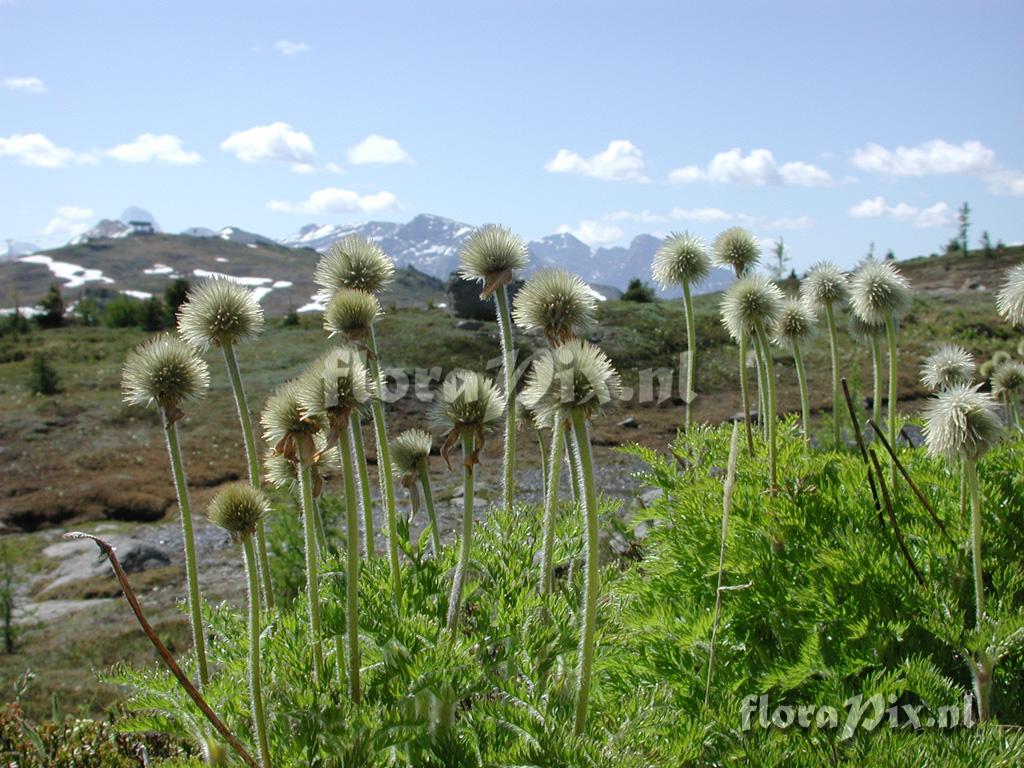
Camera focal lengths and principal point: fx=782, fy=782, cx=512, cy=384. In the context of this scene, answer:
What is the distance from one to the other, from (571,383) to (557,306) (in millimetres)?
956

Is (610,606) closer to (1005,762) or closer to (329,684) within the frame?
(329,684)

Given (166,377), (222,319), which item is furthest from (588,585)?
(222,319)

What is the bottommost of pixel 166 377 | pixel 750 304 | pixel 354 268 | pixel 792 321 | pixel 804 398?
pixel 804 398

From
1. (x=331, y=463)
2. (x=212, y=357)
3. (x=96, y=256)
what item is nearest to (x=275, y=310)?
(x=96, y=256)

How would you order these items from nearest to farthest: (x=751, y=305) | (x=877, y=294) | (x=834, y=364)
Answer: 1. (x=834, y=364)
2. (x=751, y=305)
3. (x=877, y=294)

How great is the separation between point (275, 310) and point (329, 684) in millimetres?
80813

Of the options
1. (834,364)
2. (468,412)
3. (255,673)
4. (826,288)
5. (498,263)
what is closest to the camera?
(255,673)

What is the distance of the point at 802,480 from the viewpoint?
9.58 feet

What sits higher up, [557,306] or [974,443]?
[557,306]

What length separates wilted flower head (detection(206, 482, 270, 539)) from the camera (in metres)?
2.12

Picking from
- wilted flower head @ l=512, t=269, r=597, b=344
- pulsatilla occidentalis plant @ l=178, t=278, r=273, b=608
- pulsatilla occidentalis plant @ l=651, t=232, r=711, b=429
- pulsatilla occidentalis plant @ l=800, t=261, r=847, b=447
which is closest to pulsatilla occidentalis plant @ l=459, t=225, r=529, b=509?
wilted flower head @ l=512, t=269, r=597, b=344

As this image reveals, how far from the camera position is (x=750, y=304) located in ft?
12.3

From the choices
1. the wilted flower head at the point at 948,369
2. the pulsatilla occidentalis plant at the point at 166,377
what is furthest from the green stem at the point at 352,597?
the wilted flower head at the point at 948,369

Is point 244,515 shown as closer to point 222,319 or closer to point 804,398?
point 222,319
